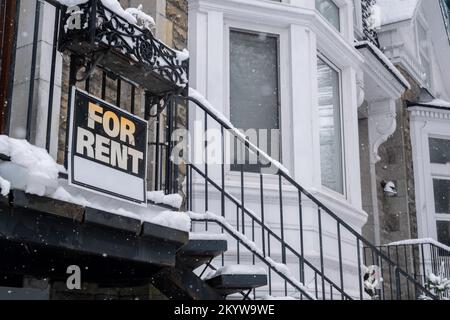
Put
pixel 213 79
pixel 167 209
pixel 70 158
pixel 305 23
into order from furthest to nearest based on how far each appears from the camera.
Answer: pixel 305 23, pixel 213 79, pixel 167 209, pixel 70 158

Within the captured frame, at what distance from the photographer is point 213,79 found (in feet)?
23.5

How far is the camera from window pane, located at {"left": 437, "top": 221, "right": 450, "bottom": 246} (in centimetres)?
1262

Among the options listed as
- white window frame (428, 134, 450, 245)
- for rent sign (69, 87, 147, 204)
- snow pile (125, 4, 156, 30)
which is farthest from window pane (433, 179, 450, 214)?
for rent sign (69, 87, 147, 204)

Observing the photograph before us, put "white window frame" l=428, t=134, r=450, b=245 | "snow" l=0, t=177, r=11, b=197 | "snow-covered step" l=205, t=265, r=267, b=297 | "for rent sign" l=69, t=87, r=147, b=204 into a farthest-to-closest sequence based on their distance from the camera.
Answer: "white window frame" l=428, t=134, r=450, b=245 < "snow-covered step" l=205, t=265, r=267, b=297 < "for rent sign" l=69, t=87, r=147, b=204 < "snow" l=0, t=177, r=11, b=197

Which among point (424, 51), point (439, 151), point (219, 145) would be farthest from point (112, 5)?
point (424, 51)

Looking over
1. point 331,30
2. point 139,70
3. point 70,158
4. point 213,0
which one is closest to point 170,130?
point 139,70

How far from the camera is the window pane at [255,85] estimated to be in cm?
741

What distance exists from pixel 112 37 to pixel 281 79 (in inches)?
142

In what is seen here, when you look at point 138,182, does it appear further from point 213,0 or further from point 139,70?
point 213,0

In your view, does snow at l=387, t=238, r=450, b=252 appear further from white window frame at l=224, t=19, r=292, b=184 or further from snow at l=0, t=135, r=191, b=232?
snow at l=0, t=135, r=191, b=232

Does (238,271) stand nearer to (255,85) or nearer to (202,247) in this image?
(202,247)

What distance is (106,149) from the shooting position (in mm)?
4059

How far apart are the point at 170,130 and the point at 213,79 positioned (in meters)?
2.17

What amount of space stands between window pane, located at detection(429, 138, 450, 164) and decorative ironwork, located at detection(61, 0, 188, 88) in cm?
927
